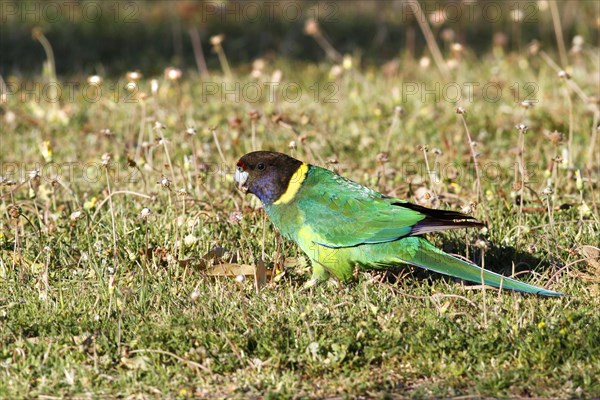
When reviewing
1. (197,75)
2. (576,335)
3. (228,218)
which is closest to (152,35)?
(197,75)

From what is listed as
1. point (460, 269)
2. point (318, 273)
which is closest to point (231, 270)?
Answer: point (318, 273)

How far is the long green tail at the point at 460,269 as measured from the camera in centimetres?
368

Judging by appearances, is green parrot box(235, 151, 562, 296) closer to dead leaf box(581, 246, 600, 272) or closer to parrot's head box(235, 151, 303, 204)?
parrot's head box(235, 151, 303, 204)

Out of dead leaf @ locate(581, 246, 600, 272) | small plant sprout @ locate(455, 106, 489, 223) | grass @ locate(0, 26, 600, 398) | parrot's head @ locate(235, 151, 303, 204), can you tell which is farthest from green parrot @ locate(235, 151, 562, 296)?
small plant sprout @ locate(455, 106, 489, 223)

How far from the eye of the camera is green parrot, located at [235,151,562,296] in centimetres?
380

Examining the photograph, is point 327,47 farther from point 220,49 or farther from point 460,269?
point 460,269

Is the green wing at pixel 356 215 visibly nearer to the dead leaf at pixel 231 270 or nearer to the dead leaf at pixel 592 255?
the dead leaf at pixel 231 270

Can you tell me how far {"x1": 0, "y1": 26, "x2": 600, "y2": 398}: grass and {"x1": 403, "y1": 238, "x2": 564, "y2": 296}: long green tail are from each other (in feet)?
0.23

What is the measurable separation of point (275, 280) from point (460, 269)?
80 centimetres

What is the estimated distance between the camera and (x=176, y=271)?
4.12 meters

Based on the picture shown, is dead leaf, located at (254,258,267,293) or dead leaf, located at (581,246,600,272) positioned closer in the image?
dead leaf, located at (254,258,267,293)

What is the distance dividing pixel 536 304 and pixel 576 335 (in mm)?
321

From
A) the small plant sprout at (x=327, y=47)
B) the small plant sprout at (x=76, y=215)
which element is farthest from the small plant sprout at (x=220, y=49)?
the small plant sprout at (x=76, y=215)

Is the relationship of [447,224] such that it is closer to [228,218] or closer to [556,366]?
[556,366]
